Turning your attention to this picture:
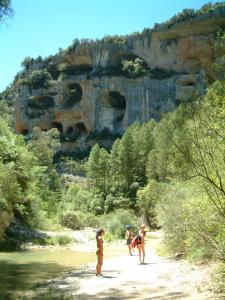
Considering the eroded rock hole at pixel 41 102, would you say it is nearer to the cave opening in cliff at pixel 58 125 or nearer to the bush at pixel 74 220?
the cave opening in cliff at pixel 58 125

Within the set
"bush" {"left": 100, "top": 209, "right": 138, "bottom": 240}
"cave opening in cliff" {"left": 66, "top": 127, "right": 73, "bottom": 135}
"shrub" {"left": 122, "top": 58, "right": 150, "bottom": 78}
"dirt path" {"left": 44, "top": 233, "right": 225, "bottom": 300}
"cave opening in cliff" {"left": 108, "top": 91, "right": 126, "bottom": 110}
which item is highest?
"shrub" {"left": 122, "top": 58, "right": 150, "bottom": 78}

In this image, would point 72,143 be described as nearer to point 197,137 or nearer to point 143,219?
point 143,219

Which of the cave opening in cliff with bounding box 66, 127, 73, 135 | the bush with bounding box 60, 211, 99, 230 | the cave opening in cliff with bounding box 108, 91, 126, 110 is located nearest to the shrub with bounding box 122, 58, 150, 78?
the cave opening in cliff with bounding box 108, 91, 126, 110

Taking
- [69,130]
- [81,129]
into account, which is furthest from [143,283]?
[69,130]

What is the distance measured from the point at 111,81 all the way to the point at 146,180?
2581 centimetres

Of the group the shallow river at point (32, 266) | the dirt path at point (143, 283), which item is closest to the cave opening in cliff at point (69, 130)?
the shallow river at point (32, 266)

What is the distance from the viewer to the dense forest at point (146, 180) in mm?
8453

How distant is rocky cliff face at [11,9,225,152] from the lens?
7281cm

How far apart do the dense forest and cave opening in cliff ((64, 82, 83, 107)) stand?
10436 mm

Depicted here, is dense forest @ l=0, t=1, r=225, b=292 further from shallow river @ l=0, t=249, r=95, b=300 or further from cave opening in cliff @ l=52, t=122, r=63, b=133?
cave opening in cliff @ l=52, t=122, r=63, b=133

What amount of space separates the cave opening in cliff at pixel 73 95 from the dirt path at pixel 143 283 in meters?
66.4

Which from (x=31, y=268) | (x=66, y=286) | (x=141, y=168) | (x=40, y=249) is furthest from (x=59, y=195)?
(x=66, y=286)

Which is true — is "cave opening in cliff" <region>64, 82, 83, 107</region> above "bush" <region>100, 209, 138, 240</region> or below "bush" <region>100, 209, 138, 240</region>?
above

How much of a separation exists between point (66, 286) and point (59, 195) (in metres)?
41.4
